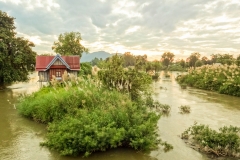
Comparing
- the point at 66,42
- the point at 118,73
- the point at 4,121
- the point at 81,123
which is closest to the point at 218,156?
the point at 81,123

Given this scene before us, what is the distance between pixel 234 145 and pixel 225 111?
23.5 feet

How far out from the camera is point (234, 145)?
20.6 feet

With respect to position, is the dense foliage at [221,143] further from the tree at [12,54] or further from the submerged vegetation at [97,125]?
the tree at [12,54]

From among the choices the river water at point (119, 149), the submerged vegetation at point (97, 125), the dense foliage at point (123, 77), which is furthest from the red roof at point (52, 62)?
the submerged vegetation at point (97, 125)

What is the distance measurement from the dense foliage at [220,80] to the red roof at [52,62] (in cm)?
1362

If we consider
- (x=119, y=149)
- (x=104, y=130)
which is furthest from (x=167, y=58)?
(x=104, y=130)

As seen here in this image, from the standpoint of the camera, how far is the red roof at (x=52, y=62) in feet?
59.3

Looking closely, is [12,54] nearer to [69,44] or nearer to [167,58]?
[69,44]

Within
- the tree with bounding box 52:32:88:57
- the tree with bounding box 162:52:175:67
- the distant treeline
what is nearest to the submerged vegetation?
the tree with bounding box 52:32:88:57

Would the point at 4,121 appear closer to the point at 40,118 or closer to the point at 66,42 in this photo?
the point at 40,118

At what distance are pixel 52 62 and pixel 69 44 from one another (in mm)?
15262

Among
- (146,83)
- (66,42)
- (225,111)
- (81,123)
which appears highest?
(66,42)

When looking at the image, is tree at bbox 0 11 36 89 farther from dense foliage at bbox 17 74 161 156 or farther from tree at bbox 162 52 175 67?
tree at bbox 162 52 175 67

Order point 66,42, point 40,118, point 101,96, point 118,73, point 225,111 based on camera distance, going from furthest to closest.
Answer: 1. point 66,42
2. point 225,111
3. point 118,73
4. point 40,118
5. point 101,96
